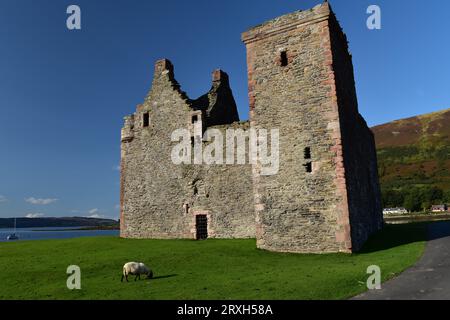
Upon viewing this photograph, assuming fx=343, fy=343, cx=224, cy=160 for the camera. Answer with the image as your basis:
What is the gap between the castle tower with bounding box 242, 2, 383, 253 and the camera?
1573 centimetres

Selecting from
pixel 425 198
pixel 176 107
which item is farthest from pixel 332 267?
pixel 425 198

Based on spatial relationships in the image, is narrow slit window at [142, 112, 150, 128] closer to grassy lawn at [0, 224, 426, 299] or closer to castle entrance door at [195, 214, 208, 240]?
castle entrance door at [195, 214, 208, 240]

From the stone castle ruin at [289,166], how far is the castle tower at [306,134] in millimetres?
47

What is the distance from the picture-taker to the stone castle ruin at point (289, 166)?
1595cm

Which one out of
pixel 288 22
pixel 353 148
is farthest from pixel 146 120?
pixel 353 148

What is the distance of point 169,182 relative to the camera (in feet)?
81.1

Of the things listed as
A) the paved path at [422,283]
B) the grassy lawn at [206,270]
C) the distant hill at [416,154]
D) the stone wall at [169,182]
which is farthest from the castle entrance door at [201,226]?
the distant hill at [416,154]

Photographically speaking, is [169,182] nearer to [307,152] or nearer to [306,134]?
[307,152]

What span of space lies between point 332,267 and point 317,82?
8938 mm

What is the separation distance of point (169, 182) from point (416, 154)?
148 metres

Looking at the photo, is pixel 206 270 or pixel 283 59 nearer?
pixel 206 270

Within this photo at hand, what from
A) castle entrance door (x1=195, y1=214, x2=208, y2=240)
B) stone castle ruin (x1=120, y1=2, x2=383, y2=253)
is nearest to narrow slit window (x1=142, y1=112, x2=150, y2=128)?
stone castle ruin (x1=120, y1=2, x2=383, y2=253)

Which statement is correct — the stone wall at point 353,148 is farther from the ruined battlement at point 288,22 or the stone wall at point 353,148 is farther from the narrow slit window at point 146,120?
the narrow slit window at point 146,120
